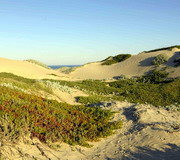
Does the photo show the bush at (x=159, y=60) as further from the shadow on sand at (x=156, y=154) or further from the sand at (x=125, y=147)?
the shadow on sand at (x=156, y=154)

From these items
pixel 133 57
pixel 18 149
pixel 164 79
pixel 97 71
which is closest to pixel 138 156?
pixel 18 149

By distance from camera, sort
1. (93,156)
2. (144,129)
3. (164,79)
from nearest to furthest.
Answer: (93,156), (144,129), (164,79)

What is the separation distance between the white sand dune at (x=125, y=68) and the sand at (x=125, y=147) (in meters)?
36.1

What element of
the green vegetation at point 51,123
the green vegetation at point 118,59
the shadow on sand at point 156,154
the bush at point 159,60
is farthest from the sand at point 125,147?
the green vegetation at point 118,59

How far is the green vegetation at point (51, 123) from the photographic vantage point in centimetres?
834

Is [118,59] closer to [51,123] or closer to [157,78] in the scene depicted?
[157,78]

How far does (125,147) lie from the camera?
335 inches

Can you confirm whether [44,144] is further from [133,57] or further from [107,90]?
[133,57]

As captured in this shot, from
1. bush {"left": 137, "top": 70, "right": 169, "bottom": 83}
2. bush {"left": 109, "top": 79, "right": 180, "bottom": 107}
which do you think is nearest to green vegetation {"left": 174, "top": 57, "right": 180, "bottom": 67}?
bush {"left": 137, "top": 70, "right": 169, "bottom": 83}

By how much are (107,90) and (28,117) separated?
18.8m

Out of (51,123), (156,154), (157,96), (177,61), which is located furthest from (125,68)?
(156,154)

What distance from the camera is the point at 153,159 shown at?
7.24 meters

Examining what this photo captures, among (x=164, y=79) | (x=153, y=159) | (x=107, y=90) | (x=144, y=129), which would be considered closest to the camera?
(x=153, y=159)

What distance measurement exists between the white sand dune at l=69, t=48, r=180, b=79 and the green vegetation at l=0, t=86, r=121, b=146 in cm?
3594
